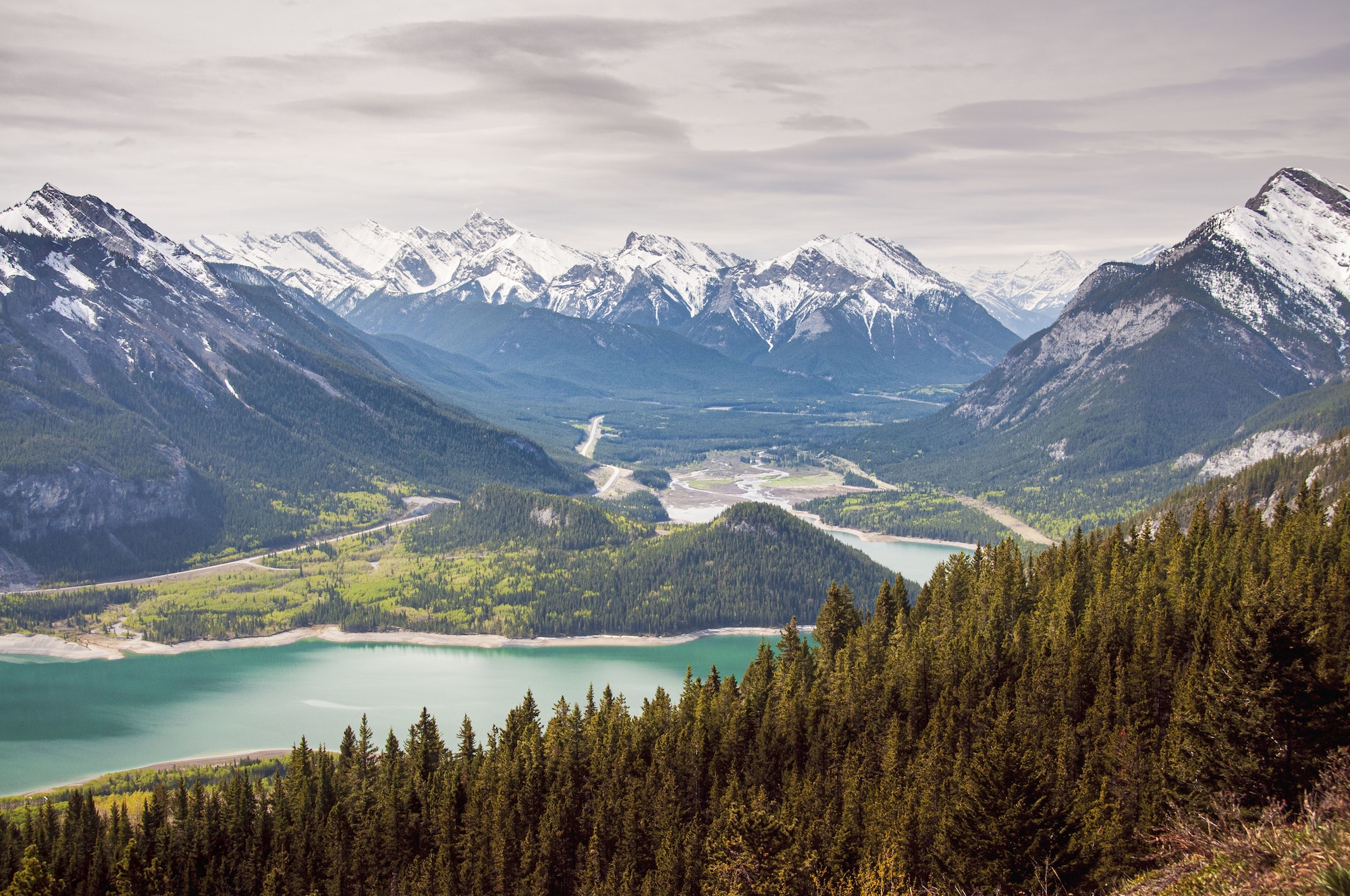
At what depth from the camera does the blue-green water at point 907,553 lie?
159250mm

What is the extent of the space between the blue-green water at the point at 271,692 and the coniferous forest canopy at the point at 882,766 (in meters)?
22.3

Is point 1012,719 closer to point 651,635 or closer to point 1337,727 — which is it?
point 1337,727

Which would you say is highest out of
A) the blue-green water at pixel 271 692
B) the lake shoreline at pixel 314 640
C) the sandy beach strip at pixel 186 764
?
Answer: the lake shoreline at pixel 314 640

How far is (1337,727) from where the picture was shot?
32625 millimetres

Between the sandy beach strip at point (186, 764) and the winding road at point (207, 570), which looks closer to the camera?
the sandy beach strip at point (186, 764)

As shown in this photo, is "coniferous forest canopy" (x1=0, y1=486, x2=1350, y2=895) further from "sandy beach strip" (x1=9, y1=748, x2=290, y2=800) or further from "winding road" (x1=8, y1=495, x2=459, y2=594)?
"winding road" (x1=8, y1=495, x2=459, y2=594)

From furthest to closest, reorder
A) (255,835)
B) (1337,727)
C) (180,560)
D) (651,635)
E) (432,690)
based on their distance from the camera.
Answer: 1. (180,560)
2. (651,635)
3. (432,690)
4. (255,835)
5. (1337,727)

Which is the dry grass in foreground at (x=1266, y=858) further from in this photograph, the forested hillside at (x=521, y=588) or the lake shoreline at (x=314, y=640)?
the forested hillside at (x=521, y=588)

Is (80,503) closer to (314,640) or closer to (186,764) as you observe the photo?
(314,640)

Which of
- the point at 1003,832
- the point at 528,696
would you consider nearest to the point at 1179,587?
the point at 1003,832

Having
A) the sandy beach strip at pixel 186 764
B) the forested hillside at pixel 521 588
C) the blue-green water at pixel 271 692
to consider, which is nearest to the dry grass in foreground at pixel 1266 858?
the blue-green water at pixel 271 692

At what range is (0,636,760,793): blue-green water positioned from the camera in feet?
313

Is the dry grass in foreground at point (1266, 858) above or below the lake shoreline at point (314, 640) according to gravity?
above

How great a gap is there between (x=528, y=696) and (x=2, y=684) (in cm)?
7755
